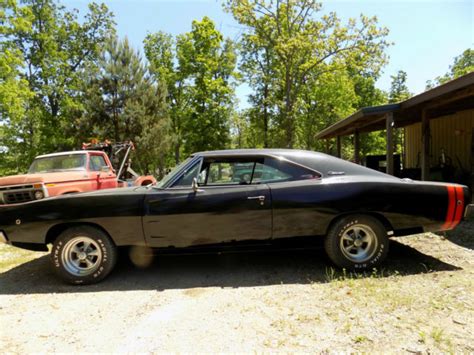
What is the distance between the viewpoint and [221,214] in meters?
→ 3.45

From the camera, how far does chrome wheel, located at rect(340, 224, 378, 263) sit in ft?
Answer: 11.6

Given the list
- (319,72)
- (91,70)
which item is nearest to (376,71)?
(319,72)

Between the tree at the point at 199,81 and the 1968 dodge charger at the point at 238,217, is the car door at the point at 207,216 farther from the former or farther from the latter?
the tree at the point at 199,81

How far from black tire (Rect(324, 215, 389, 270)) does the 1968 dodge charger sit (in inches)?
0.5

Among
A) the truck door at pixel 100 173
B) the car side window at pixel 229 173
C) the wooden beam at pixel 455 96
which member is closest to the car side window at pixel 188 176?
the car side window at pixel 229 173

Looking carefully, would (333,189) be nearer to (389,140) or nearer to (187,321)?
(187,321)

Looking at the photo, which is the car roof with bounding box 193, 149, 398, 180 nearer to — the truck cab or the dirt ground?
the dirt ground

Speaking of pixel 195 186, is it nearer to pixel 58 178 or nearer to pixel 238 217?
pixel 238 217

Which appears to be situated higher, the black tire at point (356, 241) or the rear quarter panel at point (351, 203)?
the rear quarter panel at point (351, 203)

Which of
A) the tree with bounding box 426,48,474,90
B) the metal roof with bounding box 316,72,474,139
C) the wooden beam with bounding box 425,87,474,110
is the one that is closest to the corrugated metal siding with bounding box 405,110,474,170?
the metal roof with bounding box 316,72,474,139

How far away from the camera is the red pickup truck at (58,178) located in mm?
5738

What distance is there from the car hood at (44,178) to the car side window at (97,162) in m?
0.50

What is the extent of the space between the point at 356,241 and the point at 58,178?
602 centimetres

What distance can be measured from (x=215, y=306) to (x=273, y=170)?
1.73 m
